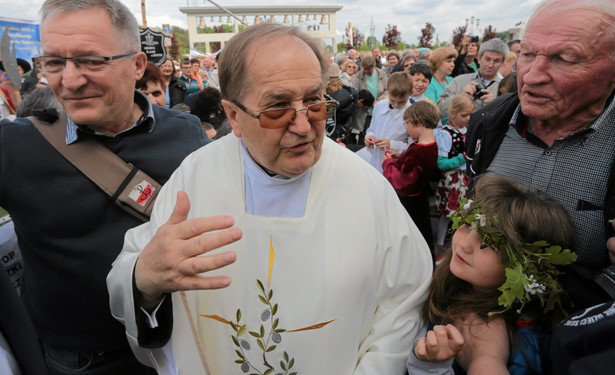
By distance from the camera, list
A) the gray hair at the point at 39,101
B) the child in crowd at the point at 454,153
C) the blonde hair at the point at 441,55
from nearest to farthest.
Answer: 1. the gray hair at the point at 39,101
2. the child in crowd at the point at 454,153
3. the blonde hair at the point at 441,55

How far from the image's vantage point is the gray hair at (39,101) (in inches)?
105

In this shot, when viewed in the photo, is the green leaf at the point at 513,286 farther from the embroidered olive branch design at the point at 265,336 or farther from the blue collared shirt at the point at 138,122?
the blue collared shirt at the point at 138,122

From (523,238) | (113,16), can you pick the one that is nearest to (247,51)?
(113,16)

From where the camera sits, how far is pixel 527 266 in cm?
148

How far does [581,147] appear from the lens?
1.64 m

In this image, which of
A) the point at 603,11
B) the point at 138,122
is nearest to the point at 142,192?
the point at 138,122

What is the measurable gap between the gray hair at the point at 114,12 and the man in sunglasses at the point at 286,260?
0.76m

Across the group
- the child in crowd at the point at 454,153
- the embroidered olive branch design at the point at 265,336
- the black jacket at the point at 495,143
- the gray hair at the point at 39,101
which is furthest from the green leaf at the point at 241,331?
the child in crowd at the point at 454,153

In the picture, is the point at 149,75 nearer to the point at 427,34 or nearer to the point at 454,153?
the point at 454,153

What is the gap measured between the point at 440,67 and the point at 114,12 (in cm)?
584

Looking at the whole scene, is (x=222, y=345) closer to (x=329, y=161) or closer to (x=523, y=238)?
(x=329, y=161)

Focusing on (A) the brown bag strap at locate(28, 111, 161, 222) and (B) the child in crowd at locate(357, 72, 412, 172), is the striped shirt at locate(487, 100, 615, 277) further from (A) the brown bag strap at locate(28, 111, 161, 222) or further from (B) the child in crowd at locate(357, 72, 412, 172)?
(B) the child in crowd at locate(357, 72, 412, 172)

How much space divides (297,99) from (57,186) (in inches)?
47.9

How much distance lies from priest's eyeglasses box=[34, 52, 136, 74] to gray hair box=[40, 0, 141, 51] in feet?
0.56
